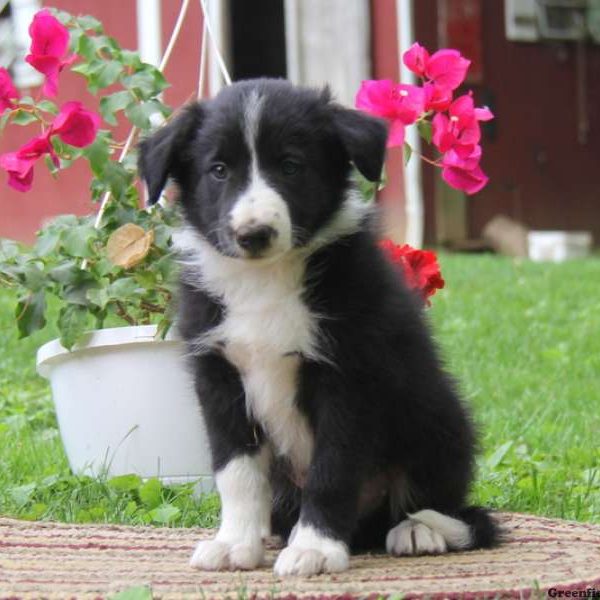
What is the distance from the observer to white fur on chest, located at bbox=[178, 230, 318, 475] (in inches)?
113

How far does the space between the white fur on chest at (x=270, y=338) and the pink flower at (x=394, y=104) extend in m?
0.88

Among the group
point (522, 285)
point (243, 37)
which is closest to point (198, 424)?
point (522, 285)

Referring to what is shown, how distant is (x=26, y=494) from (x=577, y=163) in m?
11.9

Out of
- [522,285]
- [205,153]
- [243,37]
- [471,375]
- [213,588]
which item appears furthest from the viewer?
[243,37]

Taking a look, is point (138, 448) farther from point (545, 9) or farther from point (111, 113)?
point (545, 9)

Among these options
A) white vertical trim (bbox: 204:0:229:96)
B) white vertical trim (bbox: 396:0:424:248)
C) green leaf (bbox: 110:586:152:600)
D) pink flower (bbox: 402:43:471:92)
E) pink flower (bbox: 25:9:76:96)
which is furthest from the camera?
white vertical trim (bbox: 204:0:229:96)

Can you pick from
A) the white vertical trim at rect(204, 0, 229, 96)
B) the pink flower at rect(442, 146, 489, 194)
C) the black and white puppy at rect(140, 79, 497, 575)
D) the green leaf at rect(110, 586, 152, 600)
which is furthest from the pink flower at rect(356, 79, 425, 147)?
the white vertical trim at rect(204, 0, 229, 96)

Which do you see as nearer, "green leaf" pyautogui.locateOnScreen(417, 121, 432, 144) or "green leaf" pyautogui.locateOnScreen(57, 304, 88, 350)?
"green leaf" pyautogui.locateOnScreen(57, 304, 88, 350)

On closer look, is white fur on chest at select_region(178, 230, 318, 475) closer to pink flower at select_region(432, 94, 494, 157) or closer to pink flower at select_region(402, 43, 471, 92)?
pink flower at select_region(432, 94, 494, 157)

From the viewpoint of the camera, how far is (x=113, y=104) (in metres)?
3.96

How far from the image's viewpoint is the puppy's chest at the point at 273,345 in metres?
2.86

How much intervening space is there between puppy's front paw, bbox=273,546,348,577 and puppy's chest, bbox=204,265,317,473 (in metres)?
0.30

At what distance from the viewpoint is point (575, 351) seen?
6680mm

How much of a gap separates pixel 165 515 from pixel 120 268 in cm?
78
